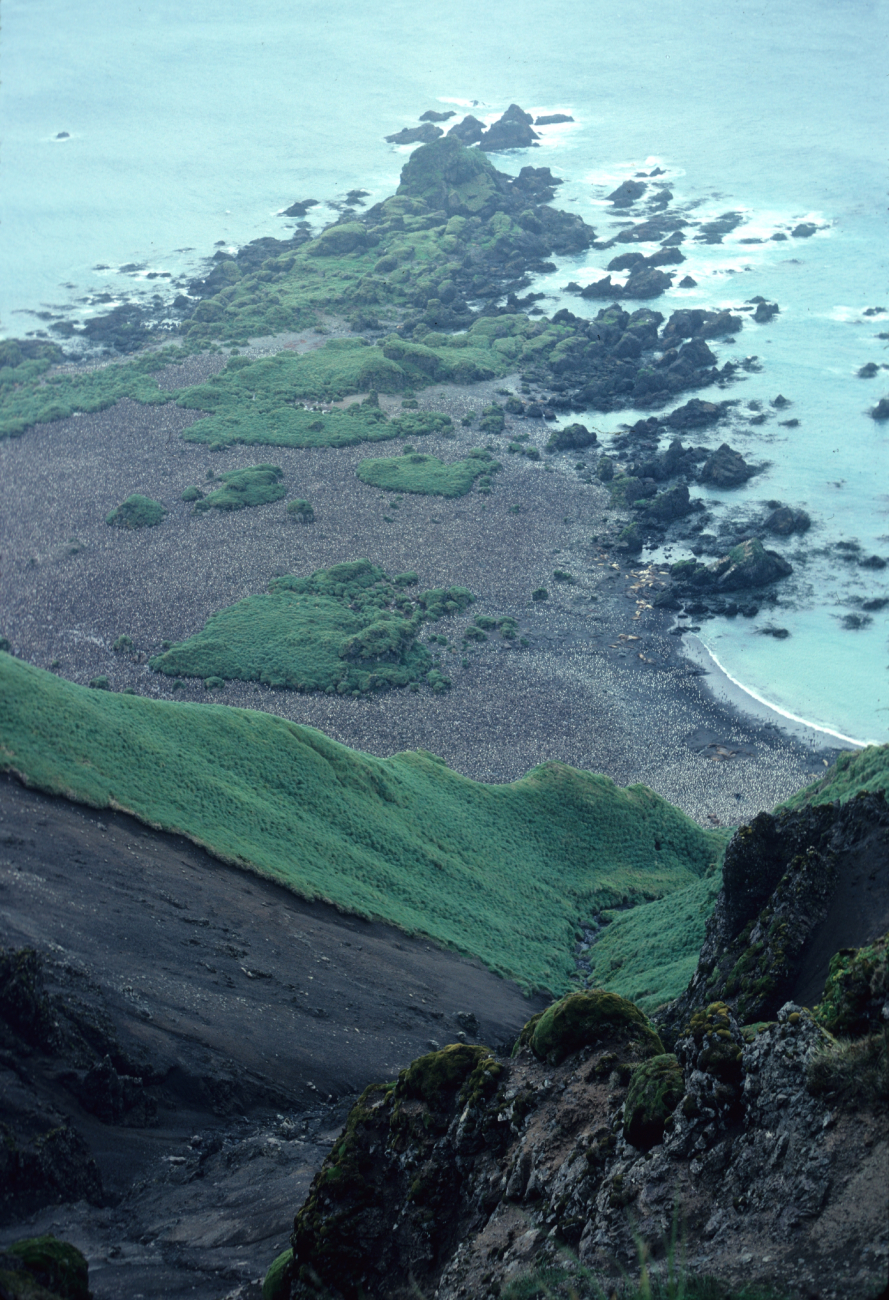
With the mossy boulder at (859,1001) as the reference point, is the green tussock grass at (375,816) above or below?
below

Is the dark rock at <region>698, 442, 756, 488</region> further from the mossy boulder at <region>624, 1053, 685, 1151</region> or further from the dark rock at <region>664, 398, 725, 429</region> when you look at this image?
the mossy boulder at <region>624, 1053, 685, 1151</region>

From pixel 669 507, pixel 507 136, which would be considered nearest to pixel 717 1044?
pixel 669 507

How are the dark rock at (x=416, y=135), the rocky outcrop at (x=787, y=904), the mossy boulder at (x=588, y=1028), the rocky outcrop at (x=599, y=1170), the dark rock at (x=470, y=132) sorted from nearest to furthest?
1. the rocky outcrop at (x=599, y=1170)
2. the mossy boulder at (x=588, y=1028)
3. the rocky outcrop at (x=787, y=904)
4. the dark rock at (x=470, y=132)
5. the dark rock at (x=416, y=135)

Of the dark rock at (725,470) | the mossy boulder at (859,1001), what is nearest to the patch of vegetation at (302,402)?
the dark rock at (725,470)

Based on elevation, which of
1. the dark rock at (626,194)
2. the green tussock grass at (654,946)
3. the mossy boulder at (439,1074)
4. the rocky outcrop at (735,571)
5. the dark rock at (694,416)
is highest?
the dark rock at (626,194)

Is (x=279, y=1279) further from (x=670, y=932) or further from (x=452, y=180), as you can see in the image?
(x=452, y=180)

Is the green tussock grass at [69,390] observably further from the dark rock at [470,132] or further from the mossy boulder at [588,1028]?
the mossy boulder at [588,1028]

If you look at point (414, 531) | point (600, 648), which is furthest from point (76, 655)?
point (600, 648)
